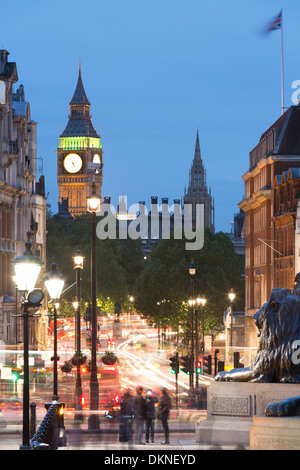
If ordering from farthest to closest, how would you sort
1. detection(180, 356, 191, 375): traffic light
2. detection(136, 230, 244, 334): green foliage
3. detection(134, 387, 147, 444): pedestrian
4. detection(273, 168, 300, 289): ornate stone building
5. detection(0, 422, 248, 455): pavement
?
1. detection(136, 230, 244, 334): green foliage
2. detection(273, 168, 300, 289): ornate stone building
3. detection(180, 356, 191, 375): traffic light
4. detection(134, 387, 147, 444): pedestrian
5. detection(0, 422, 248, 455): pavement

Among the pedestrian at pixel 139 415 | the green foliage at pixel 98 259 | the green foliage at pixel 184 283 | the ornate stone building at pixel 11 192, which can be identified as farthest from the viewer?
the green foliage at pixel 98 259

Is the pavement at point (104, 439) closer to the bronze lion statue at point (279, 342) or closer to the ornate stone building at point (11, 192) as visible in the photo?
the bronze lion statue at point (279, 342)

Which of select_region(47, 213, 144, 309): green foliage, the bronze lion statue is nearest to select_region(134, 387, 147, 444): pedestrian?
the bronze lion statue

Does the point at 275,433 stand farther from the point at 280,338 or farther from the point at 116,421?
the point at 116,421

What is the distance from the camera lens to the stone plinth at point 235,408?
745 inches

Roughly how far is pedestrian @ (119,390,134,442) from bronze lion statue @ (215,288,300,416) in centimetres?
572

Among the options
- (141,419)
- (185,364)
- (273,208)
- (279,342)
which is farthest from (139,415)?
(273,208)

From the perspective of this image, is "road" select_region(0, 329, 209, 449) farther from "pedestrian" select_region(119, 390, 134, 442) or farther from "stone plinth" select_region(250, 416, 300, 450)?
A: "stone plinth" select_region(250, 416, 300, 450)

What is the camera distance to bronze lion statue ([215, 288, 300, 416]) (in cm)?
1869

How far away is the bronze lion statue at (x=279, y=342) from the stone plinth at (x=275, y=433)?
220cm

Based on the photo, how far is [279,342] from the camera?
61.8 feet

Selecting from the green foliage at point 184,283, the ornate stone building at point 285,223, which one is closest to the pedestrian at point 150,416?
the ornate stone building at point 285,223

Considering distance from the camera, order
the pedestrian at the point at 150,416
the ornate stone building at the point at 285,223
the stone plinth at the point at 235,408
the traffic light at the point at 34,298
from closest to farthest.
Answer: the traffic light at the point at 34,298 → the stone plinth at the point at 235,408 → the pedestrian at the point at 150,416 → the ornate stone building at the point at 285,223
